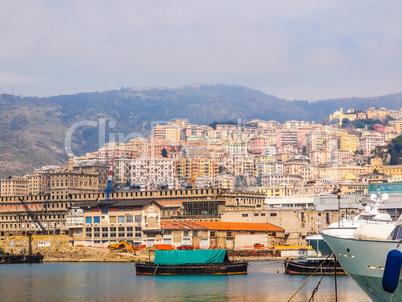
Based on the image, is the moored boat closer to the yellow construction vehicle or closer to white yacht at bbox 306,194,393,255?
white yacht at bbox 306,194,393,255

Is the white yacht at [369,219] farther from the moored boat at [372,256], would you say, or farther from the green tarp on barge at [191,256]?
the green tarp on barge at [191,256]

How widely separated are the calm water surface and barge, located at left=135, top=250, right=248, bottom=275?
5.34 feet

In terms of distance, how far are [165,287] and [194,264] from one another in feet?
31.9

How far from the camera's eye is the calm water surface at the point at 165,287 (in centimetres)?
5853

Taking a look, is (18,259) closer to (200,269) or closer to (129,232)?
(129,232)

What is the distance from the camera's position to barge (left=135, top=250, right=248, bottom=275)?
75.1 metres

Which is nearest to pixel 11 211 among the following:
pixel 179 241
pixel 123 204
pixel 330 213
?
pixel 123 204

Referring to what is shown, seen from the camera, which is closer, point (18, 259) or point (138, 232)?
point (18, 259)

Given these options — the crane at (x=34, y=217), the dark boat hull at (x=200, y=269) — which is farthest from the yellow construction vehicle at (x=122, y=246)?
the crane at (x=34, y=217)

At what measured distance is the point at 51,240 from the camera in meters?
125

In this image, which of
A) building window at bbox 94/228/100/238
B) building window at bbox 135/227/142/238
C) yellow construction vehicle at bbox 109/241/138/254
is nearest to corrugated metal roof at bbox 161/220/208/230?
yellow construction vehicle at bbox 109/241/138/254

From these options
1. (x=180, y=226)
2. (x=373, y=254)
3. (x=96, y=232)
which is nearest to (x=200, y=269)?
(x=180, y=226)

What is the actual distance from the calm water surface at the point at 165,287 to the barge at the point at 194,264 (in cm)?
163

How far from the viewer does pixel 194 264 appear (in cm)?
7500
